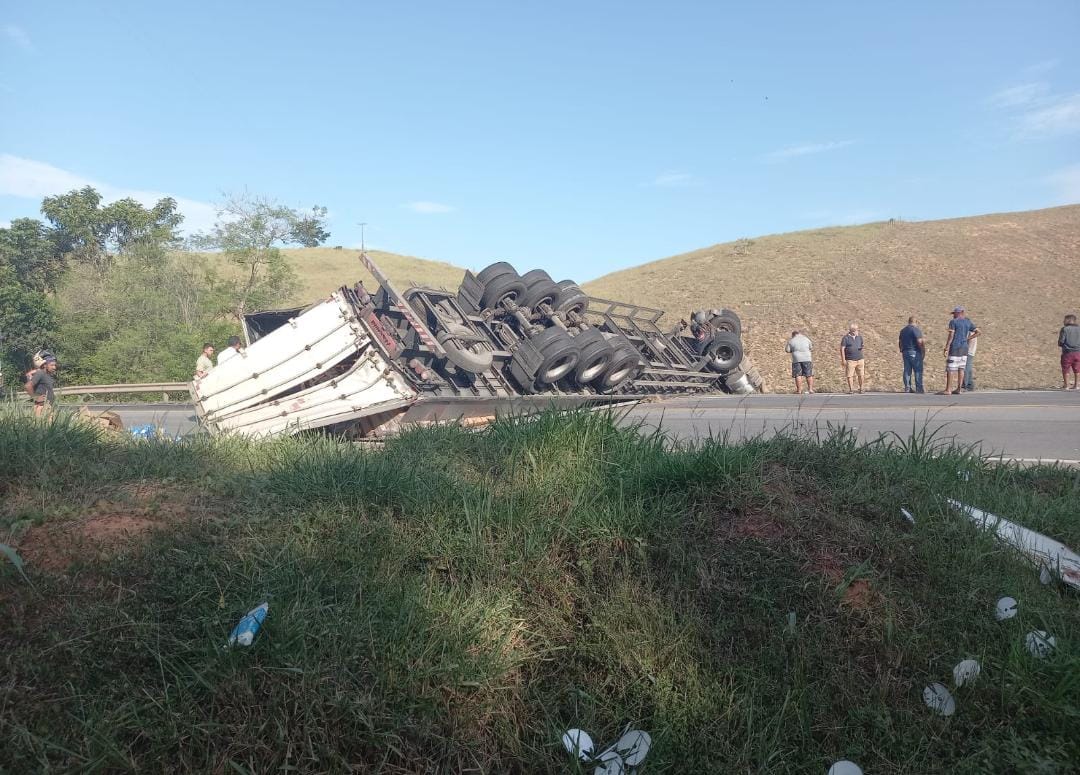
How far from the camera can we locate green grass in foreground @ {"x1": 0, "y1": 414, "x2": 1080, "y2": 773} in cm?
268

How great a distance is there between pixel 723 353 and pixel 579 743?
48.9ft

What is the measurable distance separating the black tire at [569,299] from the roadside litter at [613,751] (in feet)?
35.4

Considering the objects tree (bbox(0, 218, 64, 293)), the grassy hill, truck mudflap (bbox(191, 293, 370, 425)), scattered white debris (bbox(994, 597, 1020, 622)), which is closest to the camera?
scattered white debris (bbox(994, 597, 1020, 622))

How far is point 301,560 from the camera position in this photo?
336 centimetres

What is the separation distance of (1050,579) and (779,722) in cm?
167

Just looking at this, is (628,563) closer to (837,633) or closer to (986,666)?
(837,633)

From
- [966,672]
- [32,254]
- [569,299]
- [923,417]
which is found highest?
[32,254]

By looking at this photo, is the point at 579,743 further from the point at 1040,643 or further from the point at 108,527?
the point at 108,527

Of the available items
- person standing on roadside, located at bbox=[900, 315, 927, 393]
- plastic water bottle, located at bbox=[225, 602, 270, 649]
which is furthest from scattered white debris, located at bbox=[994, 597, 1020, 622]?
→ person standing on roadside, located at bbox=[900, 315, 927, 393]

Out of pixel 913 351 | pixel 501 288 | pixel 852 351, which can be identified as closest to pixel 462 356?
pixel 501 288

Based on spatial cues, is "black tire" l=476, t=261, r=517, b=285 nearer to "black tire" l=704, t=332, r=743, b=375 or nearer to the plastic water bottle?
"black tire" l=704, t=332, r=743, b=375

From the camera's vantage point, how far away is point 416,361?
10.3 m

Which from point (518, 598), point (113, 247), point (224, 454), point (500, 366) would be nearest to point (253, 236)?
point (113, 247)

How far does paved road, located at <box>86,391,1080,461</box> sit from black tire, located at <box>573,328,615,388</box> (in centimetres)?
91
